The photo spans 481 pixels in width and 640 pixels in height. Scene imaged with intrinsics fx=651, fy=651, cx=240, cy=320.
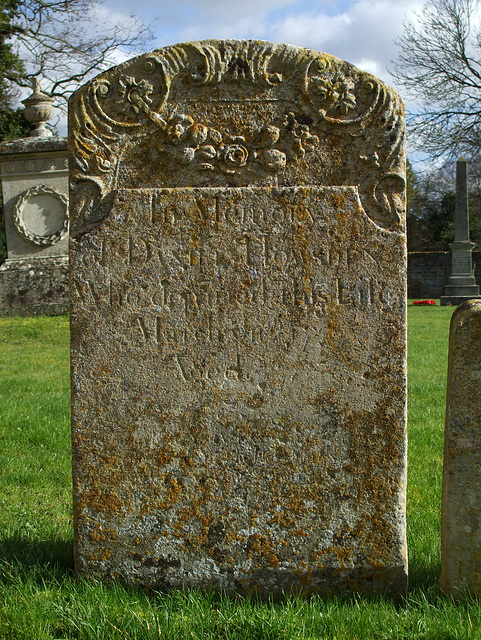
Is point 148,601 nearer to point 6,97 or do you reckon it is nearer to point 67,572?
point 67,572

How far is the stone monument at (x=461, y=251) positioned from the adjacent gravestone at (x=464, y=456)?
2131 centimetres

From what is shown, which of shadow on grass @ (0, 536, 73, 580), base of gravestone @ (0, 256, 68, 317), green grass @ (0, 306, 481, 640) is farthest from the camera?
base of gravestone @ (0, 256, 68, 317)

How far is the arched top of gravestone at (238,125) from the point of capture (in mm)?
2758

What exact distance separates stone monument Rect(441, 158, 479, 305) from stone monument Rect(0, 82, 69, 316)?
15617 mm

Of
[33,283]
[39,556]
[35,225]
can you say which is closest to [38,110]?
[35,225]

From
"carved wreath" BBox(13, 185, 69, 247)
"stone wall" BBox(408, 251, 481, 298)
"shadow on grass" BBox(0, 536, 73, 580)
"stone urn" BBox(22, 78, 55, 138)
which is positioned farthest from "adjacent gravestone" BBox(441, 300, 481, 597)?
"stone wall" BBox(408, 251, 481, 298)

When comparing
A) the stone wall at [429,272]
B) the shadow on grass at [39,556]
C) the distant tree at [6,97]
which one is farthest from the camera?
the stone wall at [429,272]

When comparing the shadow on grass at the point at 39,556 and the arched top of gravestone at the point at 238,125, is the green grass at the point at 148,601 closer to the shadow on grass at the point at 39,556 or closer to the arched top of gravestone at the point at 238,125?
the shadow on grass at the point at 39,556

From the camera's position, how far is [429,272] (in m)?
27.8

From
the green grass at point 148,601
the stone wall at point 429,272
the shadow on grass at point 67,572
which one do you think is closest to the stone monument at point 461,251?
the stone wall at point 429,272

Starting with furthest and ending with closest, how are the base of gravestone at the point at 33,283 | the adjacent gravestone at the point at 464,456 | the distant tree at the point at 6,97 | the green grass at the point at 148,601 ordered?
the distant tree at the point at 6,97 → the base of gravestone at the point at 33,283 → the adjacent gravestone at the point at 464,456 → the green grass at the point at 148,601

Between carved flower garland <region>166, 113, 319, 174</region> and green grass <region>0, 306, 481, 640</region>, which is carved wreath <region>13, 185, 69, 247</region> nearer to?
green grass <region>0, 306, 481, 640</region>

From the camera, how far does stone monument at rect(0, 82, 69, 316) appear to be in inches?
442

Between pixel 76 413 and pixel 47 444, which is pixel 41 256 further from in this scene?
pixel 76 413
